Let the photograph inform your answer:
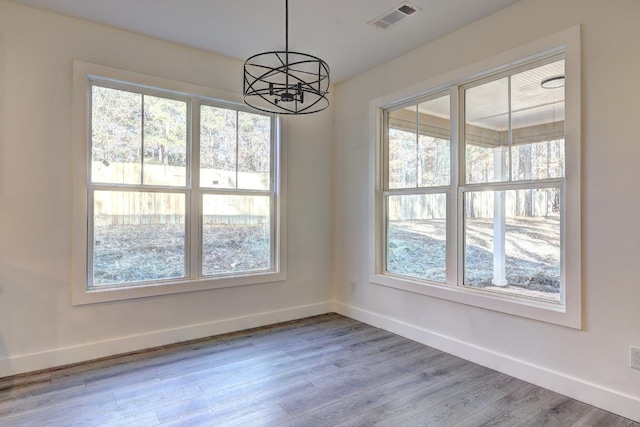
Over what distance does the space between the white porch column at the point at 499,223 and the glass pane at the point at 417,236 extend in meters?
0.47

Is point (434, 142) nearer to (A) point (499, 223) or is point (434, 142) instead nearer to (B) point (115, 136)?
(A) point (499, 223)

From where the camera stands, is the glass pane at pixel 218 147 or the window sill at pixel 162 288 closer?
the window sill at pixel 162 288

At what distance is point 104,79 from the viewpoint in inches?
122

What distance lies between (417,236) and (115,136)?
2991 mm

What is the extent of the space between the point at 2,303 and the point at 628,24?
469 cm

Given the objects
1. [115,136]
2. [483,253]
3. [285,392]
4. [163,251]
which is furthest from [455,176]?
[115,136]

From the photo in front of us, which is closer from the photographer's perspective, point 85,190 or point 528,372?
point 528,372

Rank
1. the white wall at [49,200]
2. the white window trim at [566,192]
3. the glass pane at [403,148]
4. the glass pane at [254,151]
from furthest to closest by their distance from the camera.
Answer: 1. the glass pane at [254,151]
2. the glass pane at [403,148]
3. the white wall at [49,200]
4. the white window trim at [566,192]

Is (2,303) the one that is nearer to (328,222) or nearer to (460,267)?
(328,222)

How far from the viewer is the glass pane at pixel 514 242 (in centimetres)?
262

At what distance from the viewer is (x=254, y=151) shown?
3.94 m

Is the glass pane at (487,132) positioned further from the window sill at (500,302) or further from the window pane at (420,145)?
the window sill at (500,302)

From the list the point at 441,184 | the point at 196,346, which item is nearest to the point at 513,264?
the point at 441,184

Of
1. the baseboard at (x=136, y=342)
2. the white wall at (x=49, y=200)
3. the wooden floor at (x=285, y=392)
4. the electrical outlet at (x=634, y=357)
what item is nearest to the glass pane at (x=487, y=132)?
the electrical outlet at (x=634, y=357)
